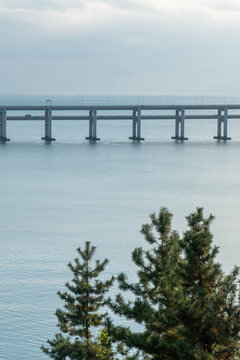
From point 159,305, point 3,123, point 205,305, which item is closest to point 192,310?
point 205,305

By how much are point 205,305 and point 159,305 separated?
1565 mm

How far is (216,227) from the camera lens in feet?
117

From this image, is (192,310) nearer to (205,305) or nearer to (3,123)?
(205,305)

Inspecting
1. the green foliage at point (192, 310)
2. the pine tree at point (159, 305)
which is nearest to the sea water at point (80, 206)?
the pine tree at point (159, 305)

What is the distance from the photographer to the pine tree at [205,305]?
30.6 feet

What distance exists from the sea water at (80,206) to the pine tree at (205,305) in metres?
9.99

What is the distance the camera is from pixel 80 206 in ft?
137

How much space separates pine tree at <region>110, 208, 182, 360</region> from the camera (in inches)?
383


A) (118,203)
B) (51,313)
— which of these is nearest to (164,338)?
(51,313)

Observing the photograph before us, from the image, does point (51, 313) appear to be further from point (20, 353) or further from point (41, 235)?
point (41, 235)

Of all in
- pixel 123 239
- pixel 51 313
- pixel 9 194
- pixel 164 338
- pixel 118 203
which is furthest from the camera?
pixel 9 194

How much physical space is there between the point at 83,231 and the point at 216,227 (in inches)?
234

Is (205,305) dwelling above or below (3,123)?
below

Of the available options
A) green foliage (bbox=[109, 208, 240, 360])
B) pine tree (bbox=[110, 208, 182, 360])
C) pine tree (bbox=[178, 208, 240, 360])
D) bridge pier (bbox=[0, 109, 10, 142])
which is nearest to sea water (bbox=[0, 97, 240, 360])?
bridge pier (bbox=[0, 109, 10, 142])
